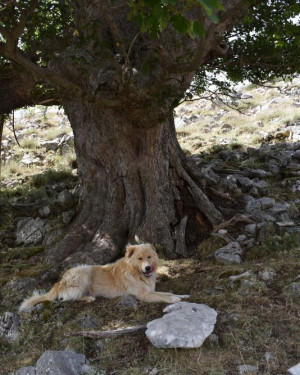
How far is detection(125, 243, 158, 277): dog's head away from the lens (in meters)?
6.12

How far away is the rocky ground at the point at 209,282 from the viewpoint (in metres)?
4.29

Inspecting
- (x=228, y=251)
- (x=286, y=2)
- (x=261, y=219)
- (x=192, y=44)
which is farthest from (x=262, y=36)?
(x=228, y=251)

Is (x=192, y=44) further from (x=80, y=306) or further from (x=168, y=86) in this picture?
(x=80, y=306)

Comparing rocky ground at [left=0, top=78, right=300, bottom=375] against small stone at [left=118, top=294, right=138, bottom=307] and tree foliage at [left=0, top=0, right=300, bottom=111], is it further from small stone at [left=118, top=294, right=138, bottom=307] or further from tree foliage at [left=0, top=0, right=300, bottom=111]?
tree foliage at [left=0, top=0, right=300, bottom=111]

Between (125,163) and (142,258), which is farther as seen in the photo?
(125,163)

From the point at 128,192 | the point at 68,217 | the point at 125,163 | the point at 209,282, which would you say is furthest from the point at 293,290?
the point at 68,217

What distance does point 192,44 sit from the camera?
→ 7902mm

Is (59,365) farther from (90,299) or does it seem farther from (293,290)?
(293,290)

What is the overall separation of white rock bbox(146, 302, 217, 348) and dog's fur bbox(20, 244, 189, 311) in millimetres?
1033

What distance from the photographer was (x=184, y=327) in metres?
4.47

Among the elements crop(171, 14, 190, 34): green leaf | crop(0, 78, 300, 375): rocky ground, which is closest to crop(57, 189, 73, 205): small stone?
crop(0, 78, 300, 375): rocky ground

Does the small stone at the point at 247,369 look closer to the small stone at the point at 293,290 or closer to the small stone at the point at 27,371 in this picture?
the small stone at the point at 293,290

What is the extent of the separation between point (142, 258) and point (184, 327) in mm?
1830

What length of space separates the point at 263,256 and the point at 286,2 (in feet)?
19.4
